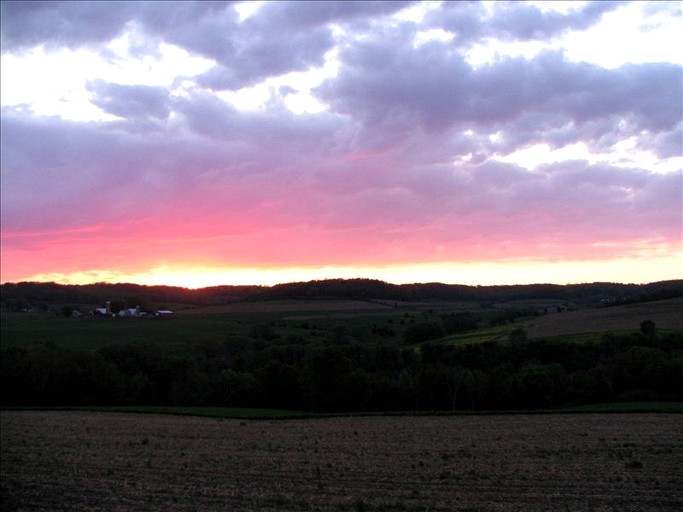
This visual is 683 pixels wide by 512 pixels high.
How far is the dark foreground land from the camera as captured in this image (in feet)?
57.6

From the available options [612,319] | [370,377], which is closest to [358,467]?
[370,377]

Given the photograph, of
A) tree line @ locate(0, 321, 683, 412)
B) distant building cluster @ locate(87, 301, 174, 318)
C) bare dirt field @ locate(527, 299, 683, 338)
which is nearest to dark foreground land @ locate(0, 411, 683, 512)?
tree line @ locate(0, 321, 683, 412)

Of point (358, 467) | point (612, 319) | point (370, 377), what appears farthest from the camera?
point (612, 319)

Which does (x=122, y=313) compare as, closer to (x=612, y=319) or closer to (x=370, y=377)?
(x=370, y=377)

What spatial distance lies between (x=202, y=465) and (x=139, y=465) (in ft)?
7.98

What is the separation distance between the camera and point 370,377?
62.2 meters

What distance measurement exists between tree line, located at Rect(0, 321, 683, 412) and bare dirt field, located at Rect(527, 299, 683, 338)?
305 centimetres

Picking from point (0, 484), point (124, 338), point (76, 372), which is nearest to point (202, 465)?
point (0, 484)

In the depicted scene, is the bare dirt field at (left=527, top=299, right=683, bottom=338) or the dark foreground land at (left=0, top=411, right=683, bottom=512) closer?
the dark foreground land at (left=0, top=411, right=683, bottom=512)

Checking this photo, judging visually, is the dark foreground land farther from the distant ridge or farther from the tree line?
the distant ridge

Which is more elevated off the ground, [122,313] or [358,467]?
[122,313]

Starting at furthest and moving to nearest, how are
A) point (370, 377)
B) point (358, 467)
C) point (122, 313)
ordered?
1. point (122, 313)
2. point (370, 377)
3. point (358, 467)

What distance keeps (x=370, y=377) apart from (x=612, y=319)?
3700 centimetres

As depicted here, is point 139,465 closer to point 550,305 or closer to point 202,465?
point 202,465
